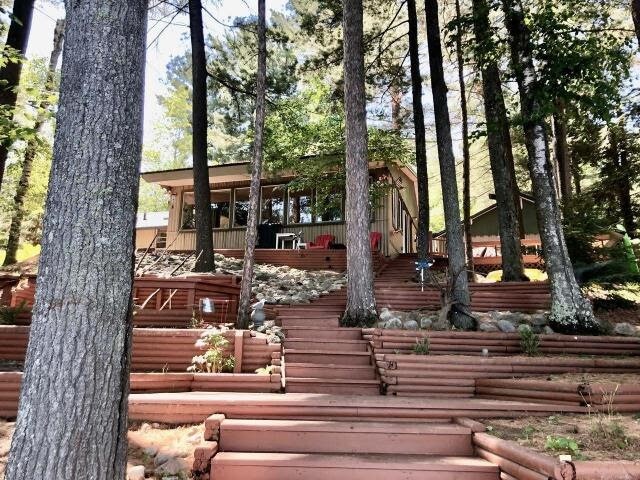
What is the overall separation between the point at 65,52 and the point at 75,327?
146 cm

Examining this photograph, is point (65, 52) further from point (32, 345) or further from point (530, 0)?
point (530, 0)

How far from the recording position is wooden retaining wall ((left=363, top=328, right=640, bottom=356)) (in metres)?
5.70

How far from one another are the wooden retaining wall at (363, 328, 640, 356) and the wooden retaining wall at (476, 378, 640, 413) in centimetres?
121

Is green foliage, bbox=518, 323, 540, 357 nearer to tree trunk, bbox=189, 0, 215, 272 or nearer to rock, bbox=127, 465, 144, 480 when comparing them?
rock, bbox=127, 465, 144, 480

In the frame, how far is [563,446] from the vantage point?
2951 mm

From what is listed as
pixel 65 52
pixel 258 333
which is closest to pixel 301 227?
pixel 258 333

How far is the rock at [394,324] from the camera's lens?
21.6 feet

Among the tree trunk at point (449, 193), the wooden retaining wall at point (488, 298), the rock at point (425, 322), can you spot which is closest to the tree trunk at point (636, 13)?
the tree trunk at point (449, 193)

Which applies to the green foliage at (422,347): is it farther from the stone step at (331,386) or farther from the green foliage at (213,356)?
the green foliage at (213,356)

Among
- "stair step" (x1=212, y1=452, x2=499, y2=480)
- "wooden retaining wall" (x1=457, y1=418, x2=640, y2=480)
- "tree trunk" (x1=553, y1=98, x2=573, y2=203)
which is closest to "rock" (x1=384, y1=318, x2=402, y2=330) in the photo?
"wooden retaining wall" (x1=457, y1=418, x2=640, y2=480)

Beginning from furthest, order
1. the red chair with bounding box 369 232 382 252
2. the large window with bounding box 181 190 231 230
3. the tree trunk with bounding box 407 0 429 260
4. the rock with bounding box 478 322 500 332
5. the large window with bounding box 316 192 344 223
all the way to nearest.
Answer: the large window with bounding box 181 190 231 230 → the large window with bounding box 316 192 344 223 → the red chair with bounding box 369 232 382 252 → the tree trunk with bounding box 407 0 429 260 → the rock with bounding box 478 322 500 332

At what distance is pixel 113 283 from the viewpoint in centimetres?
206

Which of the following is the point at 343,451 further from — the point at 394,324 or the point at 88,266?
the point at 394,324

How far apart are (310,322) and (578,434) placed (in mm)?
4169
